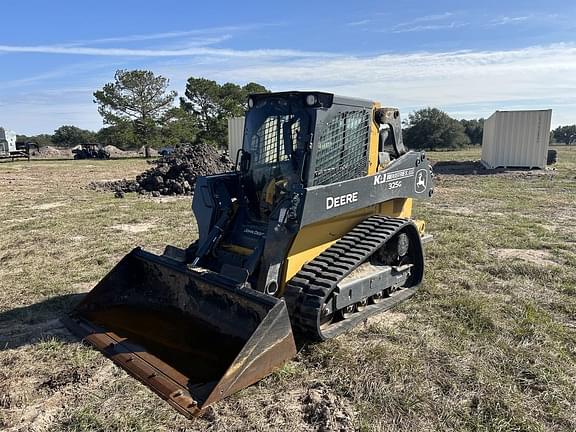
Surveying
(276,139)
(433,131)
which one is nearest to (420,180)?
(276,139)

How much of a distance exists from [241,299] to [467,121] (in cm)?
5916

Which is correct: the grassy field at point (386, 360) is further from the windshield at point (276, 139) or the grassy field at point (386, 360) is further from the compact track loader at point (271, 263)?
the windshield at point (276, 139)

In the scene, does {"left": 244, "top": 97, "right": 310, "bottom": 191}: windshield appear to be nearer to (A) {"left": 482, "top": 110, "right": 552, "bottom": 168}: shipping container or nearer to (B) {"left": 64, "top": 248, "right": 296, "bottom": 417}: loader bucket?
(B) {"left": 64, "top": 248, "right": 296, "bottom": 417}: loader bucket

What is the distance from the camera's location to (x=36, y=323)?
5.02 meters

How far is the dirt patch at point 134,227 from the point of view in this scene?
943 centimetres

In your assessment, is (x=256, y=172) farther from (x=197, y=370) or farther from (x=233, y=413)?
(x=233, y=413)

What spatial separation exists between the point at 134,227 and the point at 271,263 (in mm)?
6206

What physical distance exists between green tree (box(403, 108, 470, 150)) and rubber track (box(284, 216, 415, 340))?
149 ft

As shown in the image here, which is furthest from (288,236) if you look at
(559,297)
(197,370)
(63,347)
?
(559,297)

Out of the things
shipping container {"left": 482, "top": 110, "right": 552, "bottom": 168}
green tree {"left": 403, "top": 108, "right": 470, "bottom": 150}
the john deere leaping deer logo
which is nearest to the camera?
the john deere leaping deer logo

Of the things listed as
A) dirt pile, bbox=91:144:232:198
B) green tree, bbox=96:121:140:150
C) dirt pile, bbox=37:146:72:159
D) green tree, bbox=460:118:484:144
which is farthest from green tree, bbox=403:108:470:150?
dirt pile, bbox=91:144:232:198

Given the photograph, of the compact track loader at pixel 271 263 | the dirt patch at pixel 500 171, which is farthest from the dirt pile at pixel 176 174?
the dirt patch at pixel 500 171

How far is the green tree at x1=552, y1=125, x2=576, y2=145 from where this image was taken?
63.4m

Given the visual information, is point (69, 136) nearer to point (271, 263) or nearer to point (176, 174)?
point (176, 174)
